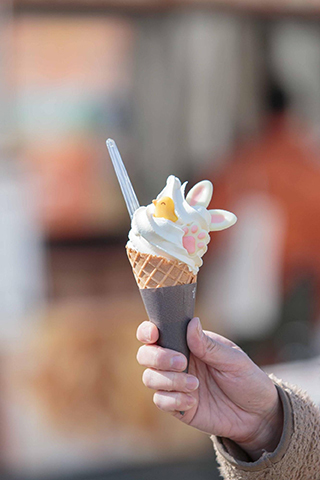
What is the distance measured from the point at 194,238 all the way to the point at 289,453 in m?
0.71

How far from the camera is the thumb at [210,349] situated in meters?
1.70

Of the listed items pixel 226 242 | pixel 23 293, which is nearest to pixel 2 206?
pixel 23 293

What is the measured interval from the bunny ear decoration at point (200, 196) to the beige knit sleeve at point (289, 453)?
65 centimetres

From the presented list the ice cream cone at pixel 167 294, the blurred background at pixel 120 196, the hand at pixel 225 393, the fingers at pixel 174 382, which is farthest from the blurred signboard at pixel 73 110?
the fingers at pixel 174 382

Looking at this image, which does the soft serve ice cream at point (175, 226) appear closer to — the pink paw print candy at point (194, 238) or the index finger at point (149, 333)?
the pink paw print candy at point (194, 238)

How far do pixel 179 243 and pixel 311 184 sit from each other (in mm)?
2840

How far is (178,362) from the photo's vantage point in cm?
164

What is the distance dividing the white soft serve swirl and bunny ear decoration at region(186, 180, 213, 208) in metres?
0.04

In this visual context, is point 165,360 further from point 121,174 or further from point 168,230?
point 121,174

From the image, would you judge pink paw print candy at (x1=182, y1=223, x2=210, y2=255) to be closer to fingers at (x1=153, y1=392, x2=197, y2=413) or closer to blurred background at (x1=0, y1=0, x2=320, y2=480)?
fingers at (x1=153, y1=392, x2=197, y2=413)

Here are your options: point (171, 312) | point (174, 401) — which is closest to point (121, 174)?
point (171, 312)

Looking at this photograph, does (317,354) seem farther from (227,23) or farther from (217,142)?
(227,23)

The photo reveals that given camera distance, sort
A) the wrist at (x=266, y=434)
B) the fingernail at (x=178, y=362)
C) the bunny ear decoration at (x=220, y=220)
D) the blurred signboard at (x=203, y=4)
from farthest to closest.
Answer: the blurred signboard at (x=203, y=4) < the wrist at (x=266, y=434) < the bunny ear decoration at (x=220, y=220) < the fingernail at (x=178, y=362)

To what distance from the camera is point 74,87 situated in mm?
3912
